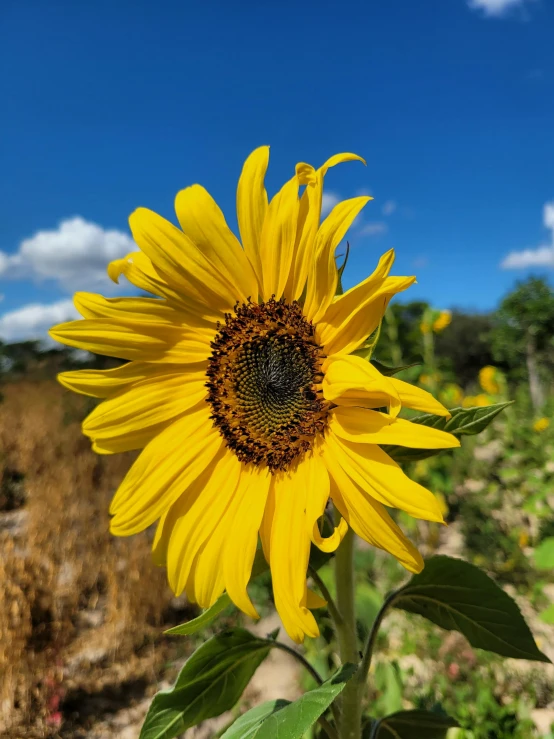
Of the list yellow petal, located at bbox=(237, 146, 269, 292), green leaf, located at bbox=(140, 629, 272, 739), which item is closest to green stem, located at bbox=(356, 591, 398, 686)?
green leaf, located at bbox=(140, 629, 272, 739)

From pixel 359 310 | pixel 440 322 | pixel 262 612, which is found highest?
pixel 440 322

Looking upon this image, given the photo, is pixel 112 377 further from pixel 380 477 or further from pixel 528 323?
pixel 528 323

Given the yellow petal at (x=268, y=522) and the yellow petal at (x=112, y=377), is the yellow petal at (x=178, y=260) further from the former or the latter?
the yellow petal at (x=268, y=522)

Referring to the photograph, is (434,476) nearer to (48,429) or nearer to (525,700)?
(525,700)

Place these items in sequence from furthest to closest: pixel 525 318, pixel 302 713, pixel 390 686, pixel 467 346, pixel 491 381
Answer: pixel 467 346
pixel 525 318
pixel 491 381
pixel 390 686
pixel 302 713

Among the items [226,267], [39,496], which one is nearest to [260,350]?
[226,267]

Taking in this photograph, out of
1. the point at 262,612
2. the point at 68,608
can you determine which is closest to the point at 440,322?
the point at 262,612

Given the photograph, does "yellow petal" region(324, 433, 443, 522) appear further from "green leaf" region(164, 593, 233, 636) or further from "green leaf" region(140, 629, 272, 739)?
"green leaf" region(140, 629, 272, 739)
